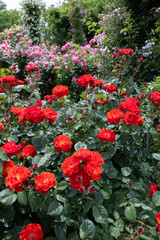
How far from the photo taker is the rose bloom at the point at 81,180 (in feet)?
2.81

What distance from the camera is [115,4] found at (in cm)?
436

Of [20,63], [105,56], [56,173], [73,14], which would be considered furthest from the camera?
[73,14]

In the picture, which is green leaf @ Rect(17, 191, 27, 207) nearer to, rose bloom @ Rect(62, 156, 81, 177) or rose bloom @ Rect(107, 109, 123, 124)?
rose bloom @ Rect(62, 156, 81, 177)

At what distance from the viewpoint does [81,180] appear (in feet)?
2.81

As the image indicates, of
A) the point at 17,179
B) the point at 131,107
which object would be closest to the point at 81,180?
the point at 17,179

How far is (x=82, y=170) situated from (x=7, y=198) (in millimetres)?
382

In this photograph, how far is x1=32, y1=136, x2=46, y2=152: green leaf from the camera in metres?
1.14

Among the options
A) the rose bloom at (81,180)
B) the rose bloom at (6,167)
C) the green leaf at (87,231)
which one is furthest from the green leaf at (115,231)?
the rose bloom at (6,167)

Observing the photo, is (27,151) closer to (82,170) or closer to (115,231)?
(82,170)

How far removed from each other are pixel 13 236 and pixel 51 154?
48 cm

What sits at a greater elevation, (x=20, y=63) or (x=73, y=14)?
(x=73, y=14)

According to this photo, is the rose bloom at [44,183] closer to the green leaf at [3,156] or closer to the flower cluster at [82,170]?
the flower cluster at [82,170]

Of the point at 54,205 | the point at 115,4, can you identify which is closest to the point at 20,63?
the point at 115,4

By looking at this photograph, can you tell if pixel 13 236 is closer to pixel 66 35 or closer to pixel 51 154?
pixel 51 154
